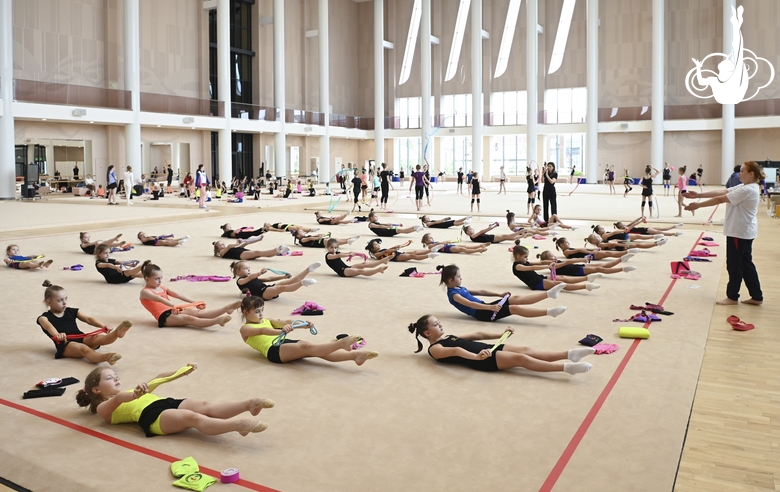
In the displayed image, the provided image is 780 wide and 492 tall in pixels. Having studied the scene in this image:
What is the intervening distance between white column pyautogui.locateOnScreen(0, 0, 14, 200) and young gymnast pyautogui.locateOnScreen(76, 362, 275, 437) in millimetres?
31221

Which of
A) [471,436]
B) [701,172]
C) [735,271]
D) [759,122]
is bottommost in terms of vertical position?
[471,436]

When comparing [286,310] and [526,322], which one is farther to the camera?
[286,310]

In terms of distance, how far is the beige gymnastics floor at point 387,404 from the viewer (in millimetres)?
4211

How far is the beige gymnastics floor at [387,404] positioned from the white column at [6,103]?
25.5 metres

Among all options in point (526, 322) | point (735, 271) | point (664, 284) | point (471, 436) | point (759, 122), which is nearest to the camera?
point (471, 436)

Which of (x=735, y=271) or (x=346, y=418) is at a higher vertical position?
(x=735, y=271)

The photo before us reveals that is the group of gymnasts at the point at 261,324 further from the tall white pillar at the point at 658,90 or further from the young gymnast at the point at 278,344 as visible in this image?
the tall white pillar at the point at 658,90

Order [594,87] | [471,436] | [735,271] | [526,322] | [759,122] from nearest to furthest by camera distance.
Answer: [471,436] → [526,322] → [735,271] → [759,122] → [594,87]

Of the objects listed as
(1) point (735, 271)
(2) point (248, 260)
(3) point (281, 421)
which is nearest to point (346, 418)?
(3) point (281, 421)

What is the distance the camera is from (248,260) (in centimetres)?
1334

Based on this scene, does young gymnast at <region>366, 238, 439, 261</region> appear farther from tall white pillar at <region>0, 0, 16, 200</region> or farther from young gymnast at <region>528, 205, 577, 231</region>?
tall white pillar at <region>0, 0, 16, 200</region>

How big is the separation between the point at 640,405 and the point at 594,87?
46.8 m

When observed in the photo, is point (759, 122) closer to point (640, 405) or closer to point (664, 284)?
point (664, 284)

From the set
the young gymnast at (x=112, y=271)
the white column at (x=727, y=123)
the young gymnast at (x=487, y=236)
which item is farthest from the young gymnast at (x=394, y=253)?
the white column at (x=727, y=123)
